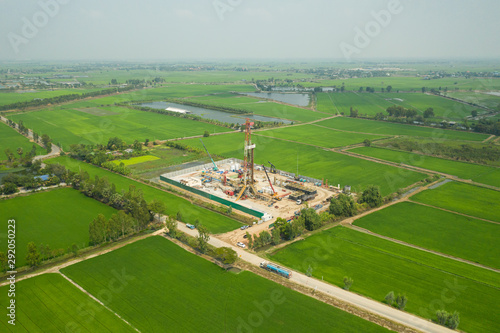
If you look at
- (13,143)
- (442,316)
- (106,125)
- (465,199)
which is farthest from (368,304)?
(106,125)

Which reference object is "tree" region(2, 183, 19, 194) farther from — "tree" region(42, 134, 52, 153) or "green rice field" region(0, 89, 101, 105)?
"green rice field" region(0, 89, 101, 105)

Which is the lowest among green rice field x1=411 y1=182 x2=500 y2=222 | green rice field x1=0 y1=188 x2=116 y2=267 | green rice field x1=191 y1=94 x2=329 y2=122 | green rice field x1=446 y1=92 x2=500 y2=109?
green rice field x1=411 y1=182 x2=500 y2=222

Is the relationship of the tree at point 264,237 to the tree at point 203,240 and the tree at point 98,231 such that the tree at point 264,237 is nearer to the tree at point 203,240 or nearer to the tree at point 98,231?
the tree at point 203,240

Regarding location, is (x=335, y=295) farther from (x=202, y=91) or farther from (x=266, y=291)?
(x=202, y=91)

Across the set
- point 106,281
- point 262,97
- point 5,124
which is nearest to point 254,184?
point 106,281

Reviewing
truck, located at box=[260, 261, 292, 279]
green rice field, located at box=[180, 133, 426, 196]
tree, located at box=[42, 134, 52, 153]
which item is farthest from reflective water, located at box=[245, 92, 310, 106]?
truck, located at box=[260, 261, 292, 279]

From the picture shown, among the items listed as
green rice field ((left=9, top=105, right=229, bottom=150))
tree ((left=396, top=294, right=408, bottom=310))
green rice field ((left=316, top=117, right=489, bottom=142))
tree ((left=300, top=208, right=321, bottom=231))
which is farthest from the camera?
green rice field ((left=316, top=117, right=489, bottom=142))

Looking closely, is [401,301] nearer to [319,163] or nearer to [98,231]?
[98,231]
